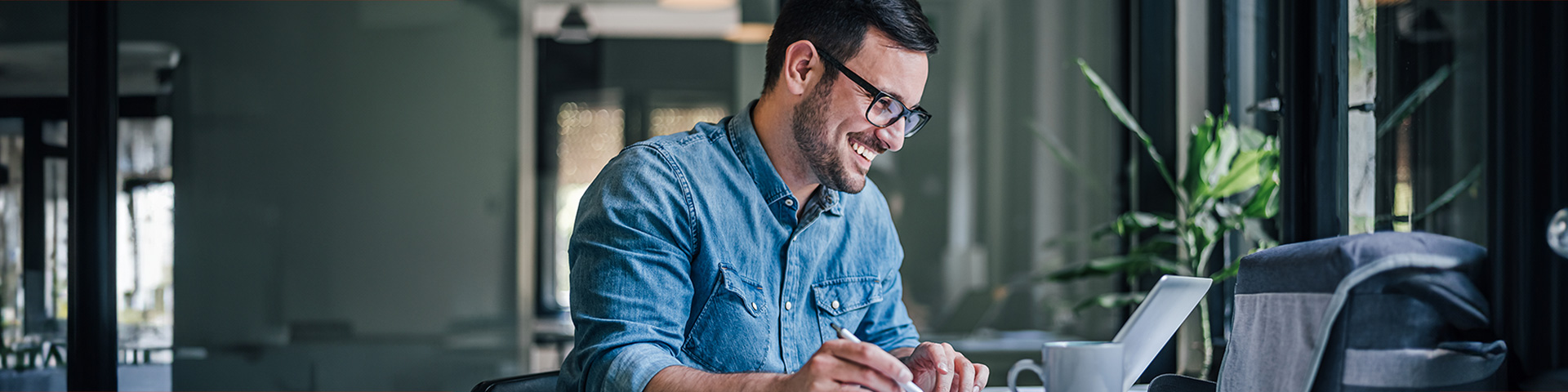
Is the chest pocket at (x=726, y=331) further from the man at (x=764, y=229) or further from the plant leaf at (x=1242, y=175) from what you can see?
the plant leaf at (x=1242, y=175)

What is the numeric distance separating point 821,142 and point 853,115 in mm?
61

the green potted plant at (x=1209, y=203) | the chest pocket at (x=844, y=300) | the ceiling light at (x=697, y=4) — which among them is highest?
the ceiling light at (x=697, y=4)

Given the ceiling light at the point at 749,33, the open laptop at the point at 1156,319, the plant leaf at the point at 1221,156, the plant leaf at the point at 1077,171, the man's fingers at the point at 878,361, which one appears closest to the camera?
the man's fingers at the point at 878,361

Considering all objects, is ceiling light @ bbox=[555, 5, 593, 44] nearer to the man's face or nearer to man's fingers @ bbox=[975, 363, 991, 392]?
the man's face

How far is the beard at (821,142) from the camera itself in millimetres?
1268

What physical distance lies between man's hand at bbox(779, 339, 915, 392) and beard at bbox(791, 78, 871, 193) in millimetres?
442

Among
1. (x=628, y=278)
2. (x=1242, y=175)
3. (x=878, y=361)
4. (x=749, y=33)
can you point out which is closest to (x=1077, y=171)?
(x=1242, y=175)

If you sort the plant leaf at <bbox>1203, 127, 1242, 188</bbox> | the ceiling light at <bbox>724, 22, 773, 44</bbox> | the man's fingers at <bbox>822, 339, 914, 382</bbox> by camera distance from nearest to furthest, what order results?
the man's fingers at <bbox>822, 339, 914, 382</bbox>, the plant leaf at <bbox>1203, 127, 1242, 188</bbox>, the ceiling light at <bbox>724, 22, 773, 44</bbox>

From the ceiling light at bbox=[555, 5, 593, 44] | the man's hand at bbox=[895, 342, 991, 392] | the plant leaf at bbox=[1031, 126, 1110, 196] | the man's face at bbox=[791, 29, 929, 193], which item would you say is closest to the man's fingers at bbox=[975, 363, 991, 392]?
the man's hand at bbox=[895, 342, 991, 392]

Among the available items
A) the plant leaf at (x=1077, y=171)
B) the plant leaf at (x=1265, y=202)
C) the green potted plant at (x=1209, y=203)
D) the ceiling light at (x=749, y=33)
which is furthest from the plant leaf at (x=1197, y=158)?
the ceiling light at (x=749, y=33)

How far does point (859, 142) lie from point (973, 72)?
2078 millimetres

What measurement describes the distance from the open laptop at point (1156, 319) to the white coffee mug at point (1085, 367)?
0.04ft

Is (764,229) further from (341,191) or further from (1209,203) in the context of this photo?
(341,191)

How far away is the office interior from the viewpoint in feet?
8.24
